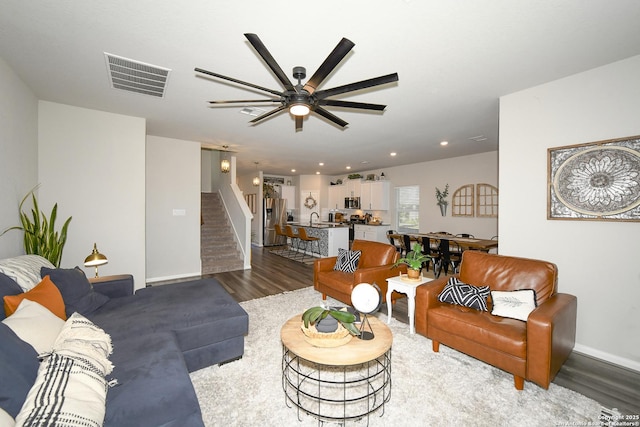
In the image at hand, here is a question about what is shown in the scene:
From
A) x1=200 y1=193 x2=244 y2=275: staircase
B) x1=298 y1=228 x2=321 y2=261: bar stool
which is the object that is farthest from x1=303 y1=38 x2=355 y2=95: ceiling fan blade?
x1=298 y1=228 x2=321 y2=261: bar stool

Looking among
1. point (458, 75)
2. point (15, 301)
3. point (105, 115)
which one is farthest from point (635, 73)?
point (105, 115)

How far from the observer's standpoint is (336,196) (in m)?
10.5

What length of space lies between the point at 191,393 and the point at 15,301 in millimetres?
1304

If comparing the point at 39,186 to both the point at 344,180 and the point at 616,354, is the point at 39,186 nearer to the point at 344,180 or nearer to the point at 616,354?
the point at 616,354

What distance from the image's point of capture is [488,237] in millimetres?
6391

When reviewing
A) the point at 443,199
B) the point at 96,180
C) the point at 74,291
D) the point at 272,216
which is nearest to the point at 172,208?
the point at 96,180

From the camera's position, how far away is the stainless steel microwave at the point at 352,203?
9.58 m

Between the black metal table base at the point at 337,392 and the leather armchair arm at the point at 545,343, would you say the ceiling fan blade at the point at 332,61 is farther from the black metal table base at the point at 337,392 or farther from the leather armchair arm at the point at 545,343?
the leather armchair arm at the point at 545,343

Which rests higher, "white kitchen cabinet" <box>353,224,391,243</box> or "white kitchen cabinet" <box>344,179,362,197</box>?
"white kitchen cabinet" <box>344,179,362,197</box>

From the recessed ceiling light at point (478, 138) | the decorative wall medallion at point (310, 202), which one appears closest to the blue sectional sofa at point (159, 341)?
the recessed ceiling light at point (478, 138)

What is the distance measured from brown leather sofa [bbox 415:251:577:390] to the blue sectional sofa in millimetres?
1937

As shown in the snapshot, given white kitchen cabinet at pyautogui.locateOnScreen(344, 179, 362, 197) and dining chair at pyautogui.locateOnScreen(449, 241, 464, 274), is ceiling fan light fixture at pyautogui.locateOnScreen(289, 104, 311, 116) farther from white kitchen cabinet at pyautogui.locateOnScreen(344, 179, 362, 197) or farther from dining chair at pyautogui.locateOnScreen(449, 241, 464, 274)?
white kitchen cabinet at pyautogui.locateOnScreen(344, 179, 362, 197)

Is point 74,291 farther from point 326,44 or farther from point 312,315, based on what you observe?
point 326,44

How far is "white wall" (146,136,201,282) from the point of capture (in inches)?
202
